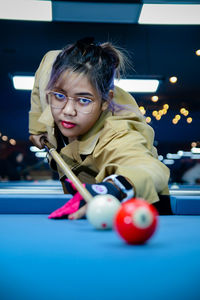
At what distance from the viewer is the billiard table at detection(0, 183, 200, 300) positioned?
655 millimetres

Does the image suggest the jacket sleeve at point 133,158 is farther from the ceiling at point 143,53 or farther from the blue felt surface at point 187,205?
the ceiling at point 143,53

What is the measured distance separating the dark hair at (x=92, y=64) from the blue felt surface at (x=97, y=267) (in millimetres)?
1240

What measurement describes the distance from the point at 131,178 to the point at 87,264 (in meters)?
0.80

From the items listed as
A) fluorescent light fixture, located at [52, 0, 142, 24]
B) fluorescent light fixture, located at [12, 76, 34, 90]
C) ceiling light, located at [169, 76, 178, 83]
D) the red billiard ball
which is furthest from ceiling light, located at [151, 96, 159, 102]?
the red billiard ball

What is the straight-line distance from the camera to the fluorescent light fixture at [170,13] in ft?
16.0

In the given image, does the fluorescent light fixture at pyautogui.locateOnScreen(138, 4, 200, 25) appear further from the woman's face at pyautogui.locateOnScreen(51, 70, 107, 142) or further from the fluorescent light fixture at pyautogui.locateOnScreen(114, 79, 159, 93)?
the woman's face at pyautogui.locateOnScreen(51, 70, 107, 142)

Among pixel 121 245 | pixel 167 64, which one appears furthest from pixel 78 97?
pixel 167 64

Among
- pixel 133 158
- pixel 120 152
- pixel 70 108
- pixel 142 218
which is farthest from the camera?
pixel 70 108

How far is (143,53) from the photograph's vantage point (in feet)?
25.3

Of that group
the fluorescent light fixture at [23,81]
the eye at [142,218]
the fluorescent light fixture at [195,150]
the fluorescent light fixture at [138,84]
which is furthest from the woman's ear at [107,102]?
the fluorescent light fixture at [195,150]

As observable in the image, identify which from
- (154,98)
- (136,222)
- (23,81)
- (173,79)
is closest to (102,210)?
(136,222)

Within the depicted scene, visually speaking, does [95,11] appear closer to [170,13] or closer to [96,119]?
[170,13]

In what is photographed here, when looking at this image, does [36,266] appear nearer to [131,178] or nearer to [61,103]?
[131,178]

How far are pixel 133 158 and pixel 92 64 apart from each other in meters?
0.71
